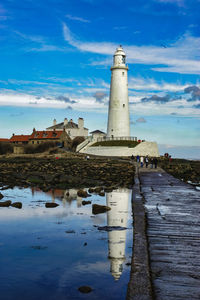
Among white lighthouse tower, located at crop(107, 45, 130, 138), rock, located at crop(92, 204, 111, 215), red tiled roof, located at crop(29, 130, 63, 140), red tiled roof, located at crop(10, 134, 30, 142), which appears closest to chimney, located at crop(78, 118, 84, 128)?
red tiled roof, located at crop(29, 130, 63, 140)

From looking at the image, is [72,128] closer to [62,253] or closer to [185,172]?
[185,172]

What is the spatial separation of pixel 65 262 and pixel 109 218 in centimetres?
389

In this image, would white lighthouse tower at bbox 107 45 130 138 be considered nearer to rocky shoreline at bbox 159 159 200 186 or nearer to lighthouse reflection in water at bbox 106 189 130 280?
rocky shoreline at bbox 159 159 200 186

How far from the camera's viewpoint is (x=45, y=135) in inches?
3243

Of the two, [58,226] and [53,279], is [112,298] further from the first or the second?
[58,226]

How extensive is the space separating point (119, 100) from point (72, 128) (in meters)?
27.3

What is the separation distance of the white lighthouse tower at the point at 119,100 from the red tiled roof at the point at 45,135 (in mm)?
20961

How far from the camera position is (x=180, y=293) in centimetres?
420

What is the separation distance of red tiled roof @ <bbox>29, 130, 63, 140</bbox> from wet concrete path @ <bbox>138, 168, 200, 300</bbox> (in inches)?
2767

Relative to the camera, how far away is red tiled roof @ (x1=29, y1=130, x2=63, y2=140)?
263ft

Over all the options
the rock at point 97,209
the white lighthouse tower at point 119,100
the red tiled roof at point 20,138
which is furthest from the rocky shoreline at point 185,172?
the red tiled roof at point 20,138

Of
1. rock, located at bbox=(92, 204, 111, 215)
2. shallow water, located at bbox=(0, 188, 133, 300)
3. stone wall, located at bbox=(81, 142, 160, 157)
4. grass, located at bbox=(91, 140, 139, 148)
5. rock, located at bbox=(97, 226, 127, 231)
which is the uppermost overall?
grass, located at bbox=(91, 140, 139, 148)

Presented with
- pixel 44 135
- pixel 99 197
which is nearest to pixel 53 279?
pixel 99 197

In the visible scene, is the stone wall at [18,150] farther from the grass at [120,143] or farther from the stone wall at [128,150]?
the grass at [120,143]
